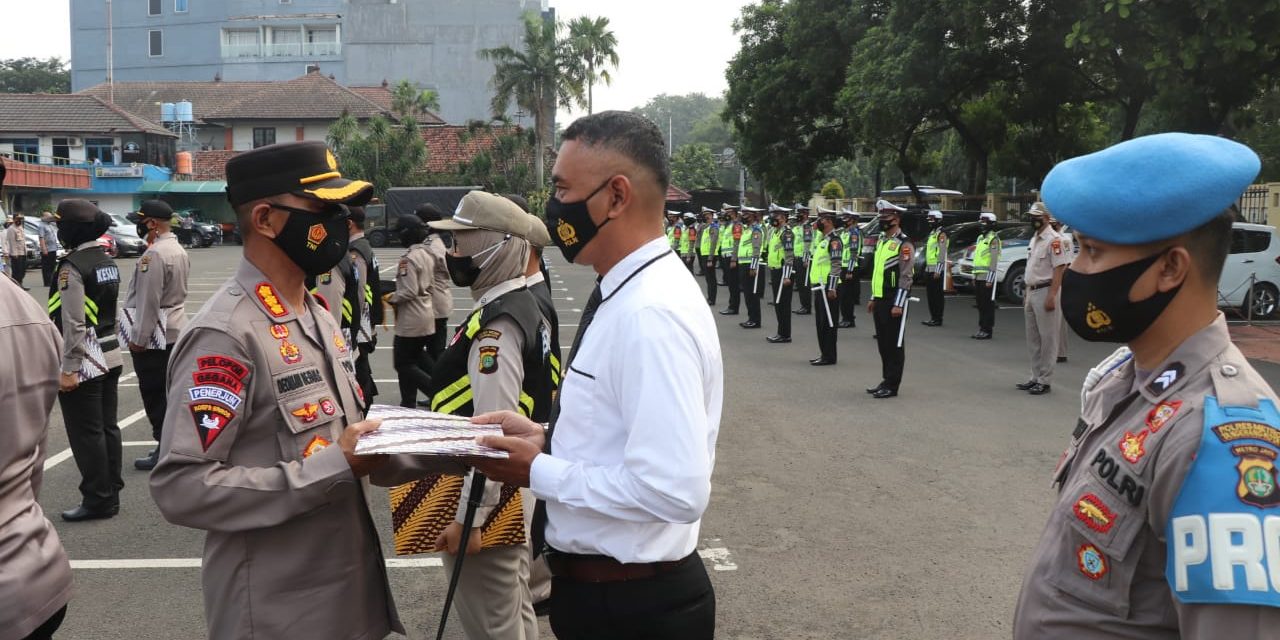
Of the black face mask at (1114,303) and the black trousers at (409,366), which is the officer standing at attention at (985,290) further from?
the black face mask at (1114,303)

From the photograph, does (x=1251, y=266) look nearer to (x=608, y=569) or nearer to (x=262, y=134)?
(x=608, y=569)

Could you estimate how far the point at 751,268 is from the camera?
17906mm

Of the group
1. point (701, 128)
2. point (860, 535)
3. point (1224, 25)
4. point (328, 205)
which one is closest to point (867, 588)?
point (860, 535)

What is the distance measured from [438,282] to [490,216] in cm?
574

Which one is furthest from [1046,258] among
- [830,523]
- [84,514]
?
[84,514]

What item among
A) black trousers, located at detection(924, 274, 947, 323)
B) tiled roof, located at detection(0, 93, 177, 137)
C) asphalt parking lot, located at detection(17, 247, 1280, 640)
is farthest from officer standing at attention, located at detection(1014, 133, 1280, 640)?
tiled roof, located at detection(0, 93, 177, 137)

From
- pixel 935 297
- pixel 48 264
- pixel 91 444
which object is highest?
pixel 48 264

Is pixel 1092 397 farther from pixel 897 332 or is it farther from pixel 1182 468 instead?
pixel 897 332

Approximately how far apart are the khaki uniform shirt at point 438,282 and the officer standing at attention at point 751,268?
8.22 m

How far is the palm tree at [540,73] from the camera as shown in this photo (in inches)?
1922

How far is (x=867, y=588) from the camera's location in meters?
5.16

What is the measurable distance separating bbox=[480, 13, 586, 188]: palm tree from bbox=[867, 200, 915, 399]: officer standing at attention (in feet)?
129

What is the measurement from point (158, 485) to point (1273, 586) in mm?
2366

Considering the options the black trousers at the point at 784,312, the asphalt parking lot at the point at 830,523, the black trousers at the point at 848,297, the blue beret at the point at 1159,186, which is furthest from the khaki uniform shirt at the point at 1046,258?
the blue beret at the point at 1159,186
